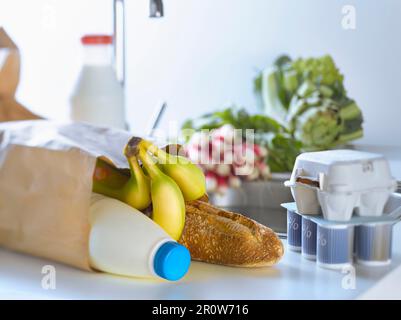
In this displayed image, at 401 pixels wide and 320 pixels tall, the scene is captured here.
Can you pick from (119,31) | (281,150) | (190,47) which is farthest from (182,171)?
(190,47)

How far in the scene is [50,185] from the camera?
713 mm

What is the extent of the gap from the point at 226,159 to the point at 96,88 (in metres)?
0.50

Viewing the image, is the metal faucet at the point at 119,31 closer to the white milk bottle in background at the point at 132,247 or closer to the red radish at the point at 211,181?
the red radish at the point at 211,181

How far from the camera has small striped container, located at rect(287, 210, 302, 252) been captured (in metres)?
0.75

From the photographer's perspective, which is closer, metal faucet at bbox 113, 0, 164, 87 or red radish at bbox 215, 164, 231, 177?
red radish at bbox 215, 164, 231, 177

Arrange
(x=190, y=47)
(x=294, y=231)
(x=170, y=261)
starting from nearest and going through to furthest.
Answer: (x=170, y=261) < (x=294, y=231) < (x=190, y=47)

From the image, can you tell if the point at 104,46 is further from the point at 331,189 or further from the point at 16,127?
the point at 331,189

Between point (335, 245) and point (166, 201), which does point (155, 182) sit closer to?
point (166, 201)

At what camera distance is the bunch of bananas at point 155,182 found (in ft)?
Result: 2.31

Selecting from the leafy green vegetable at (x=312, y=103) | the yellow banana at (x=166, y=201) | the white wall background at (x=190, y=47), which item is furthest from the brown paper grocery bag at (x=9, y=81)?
the white wall background at (x=190, y=47)

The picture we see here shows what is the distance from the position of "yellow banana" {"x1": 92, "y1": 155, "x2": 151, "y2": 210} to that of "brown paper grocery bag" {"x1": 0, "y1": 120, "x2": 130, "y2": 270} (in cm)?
2

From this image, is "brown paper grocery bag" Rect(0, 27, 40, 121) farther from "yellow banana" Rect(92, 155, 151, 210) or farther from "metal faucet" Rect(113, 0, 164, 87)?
"metal faucet" Rect(113, 0, 164, 87)

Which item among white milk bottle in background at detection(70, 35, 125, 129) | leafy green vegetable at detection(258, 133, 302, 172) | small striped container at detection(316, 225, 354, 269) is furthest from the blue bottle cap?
leafy green vegetable at detection(258, 133, 302, 172)

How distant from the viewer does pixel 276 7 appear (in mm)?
2137
